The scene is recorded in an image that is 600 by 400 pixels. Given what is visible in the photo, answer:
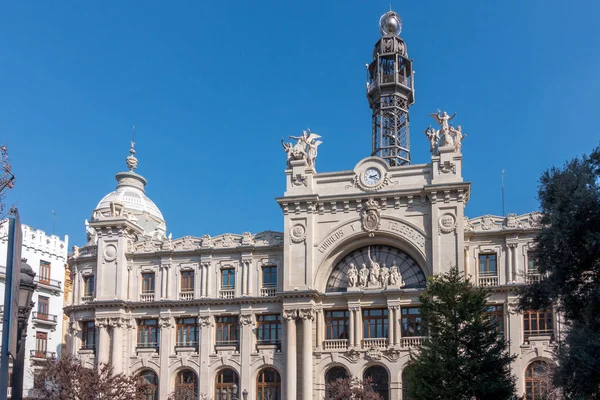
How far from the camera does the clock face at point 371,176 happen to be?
225 feet

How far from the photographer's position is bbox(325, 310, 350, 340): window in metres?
68.2

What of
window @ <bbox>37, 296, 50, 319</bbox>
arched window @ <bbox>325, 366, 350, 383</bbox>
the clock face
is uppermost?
the clock face

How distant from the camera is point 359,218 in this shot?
68.4 meters

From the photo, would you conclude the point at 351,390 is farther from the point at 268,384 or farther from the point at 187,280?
the point at 187,280

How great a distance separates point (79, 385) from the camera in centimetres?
5216

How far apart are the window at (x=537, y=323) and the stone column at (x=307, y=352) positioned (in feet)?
50.9

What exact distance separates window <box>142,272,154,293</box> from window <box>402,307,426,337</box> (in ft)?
69.5

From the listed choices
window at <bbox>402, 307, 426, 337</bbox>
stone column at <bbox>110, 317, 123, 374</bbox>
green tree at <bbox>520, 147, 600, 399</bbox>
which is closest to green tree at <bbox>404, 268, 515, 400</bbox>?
green tree at <bbox>520, 147, 600, 399</bbox>

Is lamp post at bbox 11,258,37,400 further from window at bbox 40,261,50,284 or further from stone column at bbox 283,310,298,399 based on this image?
window at bbox 40,261,50,284

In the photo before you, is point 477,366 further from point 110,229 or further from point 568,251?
point 110,229

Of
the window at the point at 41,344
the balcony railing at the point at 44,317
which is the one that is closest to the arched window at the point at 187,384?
the window at the point at 41,344

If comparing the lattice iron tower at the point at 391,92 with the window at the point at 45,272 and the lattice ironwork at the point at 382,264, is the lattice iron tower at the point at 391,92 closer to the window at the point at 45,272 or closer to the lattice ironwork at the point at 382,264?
the lattice ironwork at the point at 382,264

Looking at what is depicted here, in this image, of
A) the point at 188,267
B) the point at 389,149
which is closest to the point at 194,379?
the point at 188,267

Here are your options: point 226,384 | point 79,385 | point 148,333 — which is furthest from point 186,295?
point 79,385
